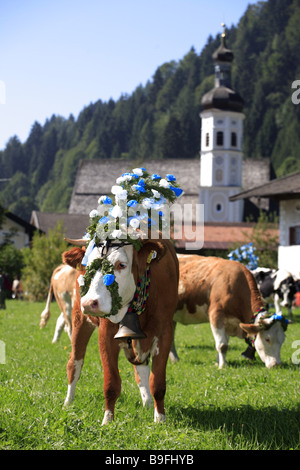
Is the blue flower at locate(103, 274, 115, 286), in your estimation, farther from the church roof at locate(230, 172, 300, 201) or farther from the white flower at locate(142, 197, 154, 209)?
the church roof at locate(230, 172, 300, 201)

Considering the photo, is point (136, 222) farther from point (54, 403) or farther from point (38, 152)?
point (38, 152)

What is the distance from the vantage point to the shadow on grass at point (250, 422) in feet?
18.4

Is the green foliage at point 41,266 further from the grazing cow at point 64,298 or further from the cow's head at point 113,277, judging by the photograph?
the cow's head at point 113,277

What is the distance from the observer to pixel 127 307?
5.81 meters

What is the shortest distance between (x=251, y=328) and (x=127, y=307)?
4.06 m

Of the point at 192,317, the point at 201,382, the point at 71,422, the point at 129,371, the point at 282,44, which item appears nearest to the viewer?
the point at 71,422

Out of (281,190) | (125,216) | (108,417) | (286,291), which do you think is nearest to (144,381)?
(108,417)

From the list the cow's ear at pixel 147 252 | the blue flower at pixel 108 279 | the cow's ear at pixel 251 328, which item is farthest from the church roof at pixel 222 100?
the blue flower at pixel 108 279

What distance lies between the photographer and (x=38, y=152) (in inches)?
7662

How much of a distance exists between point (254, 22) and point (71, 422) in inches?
7356

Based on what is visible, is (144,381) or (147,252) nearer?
(147,252)

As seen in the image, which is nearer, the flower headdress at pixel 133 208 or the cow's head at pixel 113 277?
the cow's head at pixel 113 277

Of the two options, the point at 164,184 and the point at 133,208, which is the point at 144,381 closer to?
the point at 133,208
